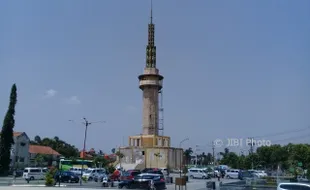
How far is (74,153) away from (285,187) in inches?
3814

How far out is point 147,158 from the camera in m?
75.3

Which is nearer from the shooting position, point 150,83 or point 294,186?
point 294,186

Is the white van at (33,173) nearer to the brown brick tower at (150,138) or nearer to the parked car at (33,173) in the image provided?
the parked car at (33,173)

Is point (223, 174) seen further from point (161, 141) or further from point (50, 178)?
point (50, 178)

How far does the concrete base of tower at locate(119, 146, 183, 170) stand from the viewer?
7506cm

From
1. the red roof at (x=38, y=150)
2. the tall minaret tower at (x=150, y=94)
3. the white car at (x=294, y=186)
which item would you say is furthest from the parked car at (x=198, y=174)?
the red roof at (x=38, y=150)

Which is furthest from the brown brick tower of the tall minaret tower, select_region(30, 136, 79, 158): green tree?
select_region(30, 136, 79, 158): green tree

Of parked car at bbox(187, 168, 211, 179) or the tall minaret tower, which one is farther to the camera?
the tall minaret tower

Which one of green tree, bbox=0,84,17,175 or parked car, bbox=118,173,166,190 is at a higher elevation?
green tree, bbox=0,84,17,175

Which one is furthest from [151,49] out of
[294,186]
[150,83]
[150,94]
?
[294,186]

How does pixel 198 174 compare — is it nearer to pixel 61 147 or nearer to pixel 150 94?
pixel 150 94

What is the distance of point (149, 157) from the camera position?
75.4m

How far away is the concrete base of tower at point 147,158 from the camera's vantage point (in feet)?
246

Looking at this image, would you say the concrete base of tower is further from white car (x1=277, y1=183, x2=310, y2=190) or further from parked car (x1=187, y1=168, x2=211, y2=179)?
white car (x1=277, y1=183, x2=310, y2=190)
